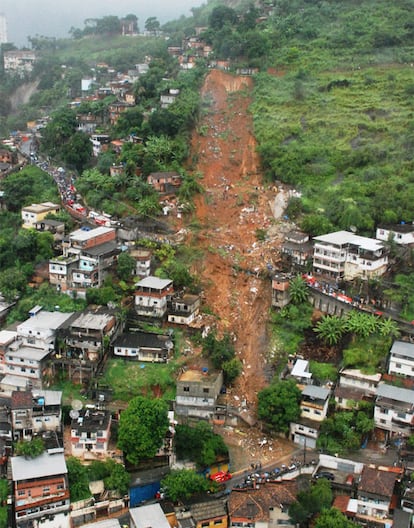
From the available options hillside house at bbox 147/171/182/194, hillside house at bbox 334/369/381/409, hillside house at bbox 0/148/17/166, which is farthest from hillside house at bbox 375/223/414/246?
hillside house at bbox 0/148/17/166

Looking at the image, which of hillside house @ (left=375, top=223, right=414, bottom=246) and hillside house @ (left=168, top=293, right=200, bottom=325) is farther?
hillside house @ (left=375, top=223, right=414, bottom=246)

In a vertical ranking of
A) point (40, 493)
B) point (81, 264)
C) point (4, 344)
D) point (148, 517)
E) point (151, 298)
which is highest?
point (81, 264)

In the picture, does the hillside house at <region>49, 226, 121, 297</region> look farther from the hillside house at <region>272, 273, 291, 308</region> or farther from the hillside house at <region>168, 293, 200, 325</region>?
the hillside house at <region>272, 273, 291, 308</region>

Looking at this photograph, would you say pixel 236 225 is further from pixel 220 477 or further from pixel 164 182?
pixel 220 477

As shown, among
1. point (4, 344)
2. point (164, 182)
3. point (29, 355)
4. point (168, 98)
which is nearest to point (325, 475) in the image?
point (29, 355)

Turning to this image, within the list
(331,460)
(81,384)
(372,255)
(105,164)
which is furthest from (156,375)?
(105,164)

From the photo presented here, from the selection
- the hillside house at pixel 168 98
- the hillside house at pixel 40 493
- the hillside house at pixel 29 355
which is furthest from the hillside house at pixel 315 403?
the hillside house at pixel 168 98

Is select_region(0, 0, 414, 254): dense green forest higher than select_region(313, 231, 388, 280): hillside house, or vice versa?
select_region(0, 0, 414, 254): dense green forest

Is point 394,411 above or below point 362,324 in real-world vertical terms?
below
